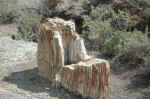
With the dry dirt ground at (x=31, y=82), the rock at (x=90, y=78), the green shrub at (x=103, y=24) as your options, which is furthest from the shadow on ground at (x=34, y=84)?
the green shrub at (x=103, y=24)

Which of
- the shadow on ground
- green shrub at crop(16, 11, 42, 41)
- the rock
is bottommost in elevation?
the shadow on ground

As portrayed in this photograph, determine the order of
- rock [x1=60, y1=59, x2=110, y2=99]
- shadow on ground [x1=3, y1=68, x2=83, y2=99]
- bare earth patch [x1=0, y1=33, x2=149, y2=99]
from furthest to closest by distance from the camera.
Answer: shadow on ground [x1=3, y1=68, x2=83, y2=99], bare earth patch [x1=0, y1=33, x2=149, y2=99], rock [x1=60, y1=59, x2=110, y2=99]

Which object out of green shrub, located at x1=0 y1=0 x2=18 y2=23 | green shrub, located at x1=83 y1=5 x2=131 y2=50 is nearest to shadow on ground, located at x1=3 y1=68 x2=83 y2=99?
green shrub, located at x1=83 y1=5 x2=131 y2=50

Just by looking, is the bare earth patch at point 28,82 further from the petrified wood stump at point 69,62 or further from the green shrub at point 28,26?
the green shrub at point 28,26

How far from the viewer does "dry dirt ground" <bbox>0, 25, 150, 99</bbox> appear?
559 cm

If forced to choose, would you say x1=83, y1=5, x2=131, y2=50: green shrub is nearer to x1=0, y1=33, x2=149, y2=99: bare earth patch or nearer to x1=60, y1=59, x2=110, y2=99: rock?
x1=0, y1=33, x2=149, y2=99: bare earth patch

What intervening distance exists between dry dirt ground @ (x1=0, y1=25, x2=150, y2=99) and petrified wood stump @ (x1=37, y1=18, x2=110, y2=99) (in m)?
0.26

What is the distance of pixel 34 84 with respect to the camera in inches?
241

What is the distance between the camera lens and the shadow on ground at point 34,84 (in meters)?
5.70

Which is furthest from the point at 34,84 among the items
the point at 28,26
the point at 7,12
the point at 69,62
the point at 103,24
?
the point at 7,12

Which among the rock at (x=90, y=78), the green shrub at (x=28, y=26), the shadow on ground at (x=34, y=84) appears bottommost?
the shadow on ground at (x=34, y=84)

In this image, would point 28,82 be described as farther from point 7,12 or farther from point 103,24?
point 7,12

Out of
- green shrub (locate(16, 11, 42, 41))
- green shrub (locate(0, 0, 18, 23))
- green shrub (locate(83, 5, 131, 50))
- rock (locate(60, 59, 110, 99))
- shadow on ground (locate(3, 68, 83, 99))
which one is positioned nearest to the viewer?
rock (locate(60, 59, 110, 99))

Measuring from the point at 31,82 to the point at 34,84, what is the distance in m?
0.17
